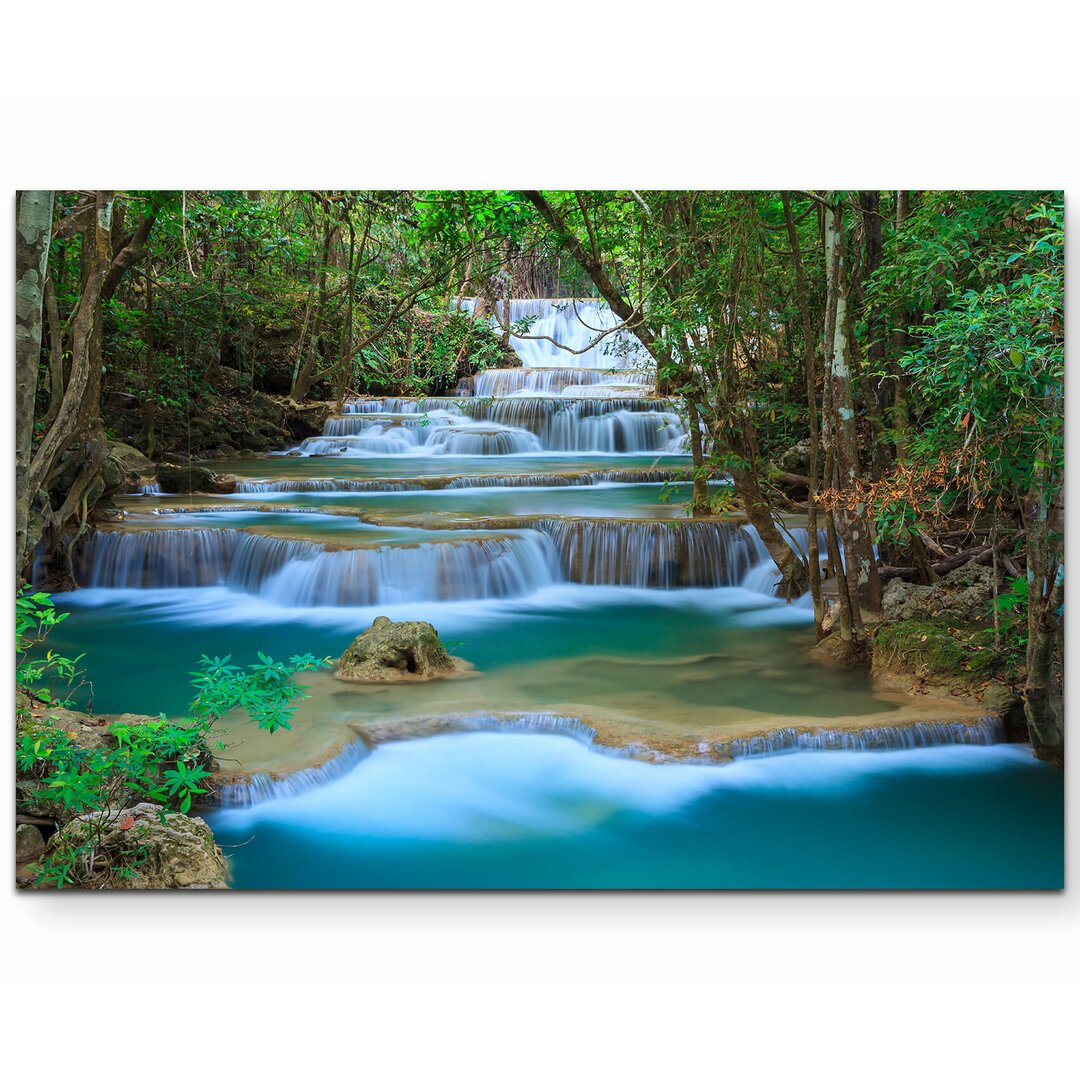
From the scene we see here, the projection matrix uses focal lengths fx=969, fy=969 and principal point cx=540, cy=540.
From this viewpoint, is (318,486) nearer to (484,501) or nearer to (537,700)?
A: (484,501)

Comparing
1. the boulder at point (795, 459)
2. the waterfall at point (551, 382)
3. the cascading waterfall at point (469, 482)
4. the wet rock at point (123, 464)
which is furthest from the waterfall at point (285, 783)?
the boulder at point (795, 459)

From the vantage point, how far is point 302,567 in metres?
4.56

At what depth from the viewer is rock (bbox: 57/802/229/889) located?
303cm

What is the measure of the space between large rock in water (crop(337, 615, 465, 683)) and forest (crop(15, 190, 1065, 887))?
0.09m

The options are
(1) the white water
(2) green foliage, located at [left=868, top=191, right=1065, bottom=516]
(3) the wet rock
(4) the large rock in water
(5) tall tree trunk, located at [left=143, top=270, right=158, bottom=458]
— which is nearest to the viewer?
(2) green foliage, located at [left=868, top=191, right=1065, bottom=516]

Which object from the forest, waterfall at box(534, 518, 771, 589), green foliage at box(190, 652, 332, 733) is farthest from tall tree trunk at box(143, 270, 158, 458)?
waterfall at box(534, 518, 771, 589)

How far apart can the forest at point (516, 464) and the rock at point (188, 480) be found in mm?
27

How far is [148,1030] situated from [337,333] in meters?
3.89

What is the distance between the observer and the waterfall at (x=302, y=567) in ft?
14.8

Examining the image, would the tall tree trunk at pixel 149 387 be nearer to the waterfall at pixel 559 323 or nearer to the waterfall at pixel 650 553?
the waterfall at pixel 559 323

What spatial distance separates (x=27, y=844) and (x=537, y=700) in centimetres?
180

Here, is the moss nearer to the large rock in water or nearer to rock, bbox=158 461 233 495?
the large rock in water

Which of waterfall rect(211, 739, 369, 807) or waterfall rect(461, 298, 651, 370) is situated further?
waterfall rect(461, 298, 651, 370)

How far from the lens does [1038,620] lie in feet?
11.2
